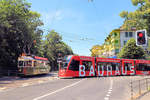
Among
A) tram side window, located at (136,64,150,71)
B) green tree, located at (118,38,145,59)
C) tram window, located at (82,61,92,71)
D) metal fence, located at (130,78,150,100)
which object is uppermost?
green tree, located at (118,38,145,59)

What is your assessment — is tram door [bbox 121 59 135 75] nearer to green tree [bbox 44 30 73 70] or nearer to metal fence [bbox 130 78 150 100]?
metal fence [bbox 130 78 150 100]

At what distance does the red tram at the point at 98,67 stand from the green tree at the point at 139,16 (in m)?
11.0

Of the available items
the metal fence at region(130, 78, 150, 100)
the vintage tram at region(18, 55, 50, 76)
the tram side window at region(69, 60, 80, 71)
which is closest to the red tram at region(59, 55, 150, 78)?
the tram side window at region(69, 60, 80, 71)

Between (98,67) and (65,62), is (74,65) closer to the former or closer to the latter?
(65,62)

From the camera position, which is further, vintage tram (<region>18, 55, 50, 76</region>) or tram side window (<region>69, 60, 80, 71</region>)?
vintage tram (<region>18, 55, 50, 76</region>)

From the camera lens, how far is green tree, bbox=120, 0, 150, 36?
14406 millimetres

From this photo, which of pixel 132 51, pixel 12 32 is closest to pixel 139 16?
pixel 12 32

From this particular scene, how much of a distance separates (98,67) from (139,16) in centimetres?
1432

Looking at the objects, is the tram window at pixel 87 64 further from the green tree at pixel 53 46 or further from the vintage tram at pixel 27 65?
the green tree at pixel 53 46

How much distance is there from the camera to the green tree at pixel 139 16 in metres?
14.4

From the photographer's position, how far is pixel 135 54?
163 feet

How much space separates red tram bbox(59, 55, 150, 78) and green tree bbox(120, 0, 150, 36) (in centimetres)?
1099

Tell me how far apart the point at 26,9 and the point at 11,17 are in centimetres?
559

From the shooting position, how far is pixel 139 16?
14.9 metres
